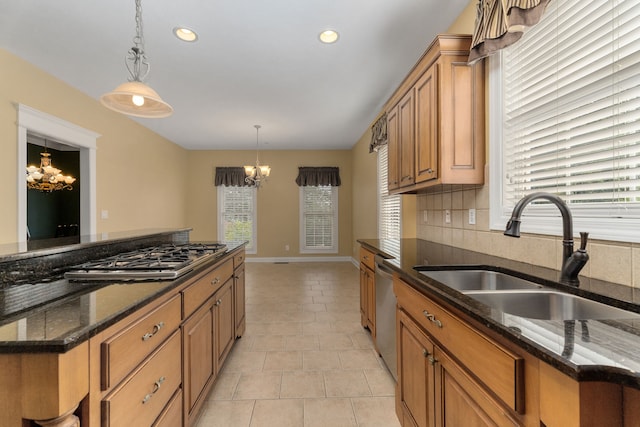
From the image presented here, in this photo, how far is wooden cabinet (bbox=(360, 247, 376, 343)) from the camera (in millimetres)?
2545

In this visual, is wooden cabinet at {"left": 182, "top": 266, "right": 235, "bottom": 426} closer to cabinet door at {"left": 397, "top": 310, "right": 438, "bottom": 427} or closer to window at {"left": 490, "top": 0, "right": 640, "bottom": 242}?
cabinet door at {"left": 397, "top": 310, "right": 438, "bottom": 427}

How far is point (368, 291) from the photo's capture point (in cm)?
272

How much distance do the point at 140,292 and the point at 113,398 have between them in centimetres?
35

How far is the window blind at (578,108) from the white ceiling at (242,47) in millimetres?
937

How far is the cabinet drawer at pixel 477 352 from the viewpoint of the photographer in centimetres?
75

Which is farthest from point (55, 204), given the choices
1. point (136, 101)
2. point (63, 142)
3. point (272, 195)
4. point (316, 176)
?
point (136, 101)

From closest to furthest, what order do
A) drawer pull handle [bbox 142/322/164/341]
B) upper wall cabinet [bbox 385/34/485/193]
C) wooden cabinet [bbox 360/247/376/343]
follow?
1. drawer pull handle [bbox 142/322/164/341]
2. upper wall cabinet [bbox 385/34/485/193]
3. wooden cabinet [bbox 360/247/376/343]

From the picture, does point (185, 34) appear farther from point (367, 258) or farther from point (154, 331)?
point (367, 258)

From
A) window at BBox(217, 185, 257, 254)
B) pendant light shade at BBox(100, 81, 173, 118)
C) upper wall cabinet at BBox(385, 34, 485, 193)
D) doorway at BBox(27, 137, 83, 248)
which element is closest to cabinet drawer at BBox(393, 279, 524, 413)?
upper wall cabinet at BBox(385, 34, 485, 193)

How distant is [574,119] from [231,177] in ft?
21.2

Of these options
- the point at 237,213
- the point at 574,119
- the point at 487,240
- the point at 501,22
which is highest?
the point at 501,22

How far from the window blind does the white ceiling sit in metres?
0.94

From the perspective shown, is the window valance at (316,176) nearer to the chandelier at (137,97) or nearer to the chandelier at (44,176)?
the chandelier at (44,176)

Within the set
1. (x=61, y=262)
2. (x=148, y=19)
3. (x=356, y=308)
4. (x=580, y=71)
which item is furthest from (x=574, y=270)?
(x=148, y=19)
